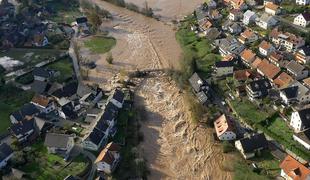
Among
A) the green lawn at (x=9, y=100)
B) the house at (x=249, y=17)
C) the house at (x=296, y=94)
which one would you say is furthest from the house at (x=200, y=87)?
the green lawn at (x=9, y=100)

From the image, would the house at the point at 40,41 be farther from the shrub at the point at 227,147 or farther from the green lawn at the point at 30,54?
the shrub at the point at 227,147

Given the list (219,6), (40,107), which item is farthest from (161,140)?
(219,6)

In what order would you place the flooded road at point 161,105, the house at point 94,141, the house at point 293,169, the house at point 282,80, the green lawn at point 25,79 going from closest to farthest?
the house at point 293,169, the flooded road at point 161,105, the house at point 94,141, the house at point 282,80, the green lawn at point 25,79

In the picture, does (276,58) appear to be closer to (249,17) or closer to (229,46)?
(229,46)

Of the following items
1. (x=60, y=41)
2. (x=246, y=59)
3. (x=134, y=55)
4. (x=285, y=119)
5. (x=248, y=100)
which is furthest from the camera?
(x=60, y=41)

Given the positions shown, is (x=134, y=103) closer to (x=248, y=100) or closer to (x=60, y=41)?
(x=248, y=100)
